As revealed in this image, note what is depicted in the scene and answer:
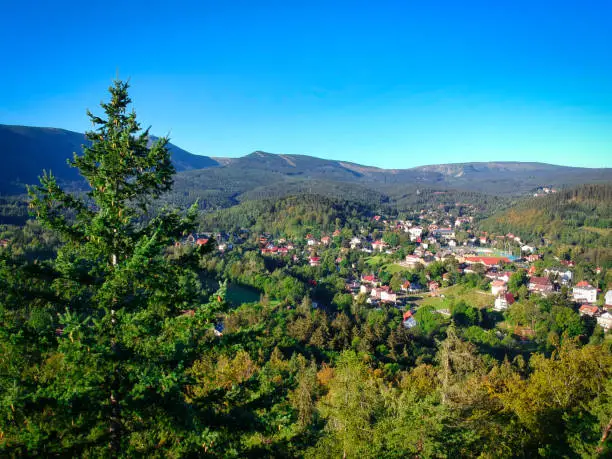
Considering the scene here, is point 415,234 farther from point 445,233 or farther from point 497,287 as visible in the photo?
A: point 497,287

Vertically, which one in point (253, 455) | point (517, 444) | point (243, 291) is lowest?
point (243, 291)

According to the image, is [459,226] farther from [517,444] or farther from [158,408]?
[158,408]

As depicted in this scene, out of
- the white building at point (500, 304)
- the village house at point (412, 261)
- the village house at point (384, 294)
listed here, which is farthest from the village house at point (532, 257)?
the village house at point (384, 294)

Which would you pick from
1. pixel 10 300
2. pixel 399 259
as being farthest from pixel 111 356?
pixel 399 259

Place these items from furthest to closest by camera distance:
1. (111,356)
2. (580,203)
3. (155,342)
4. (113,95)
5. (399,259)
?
(580,203)
(399,259)
(113,95)
(155,342)
(111,356)

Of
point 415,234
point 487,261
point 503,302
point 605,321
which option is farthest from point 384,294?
point 415,234
